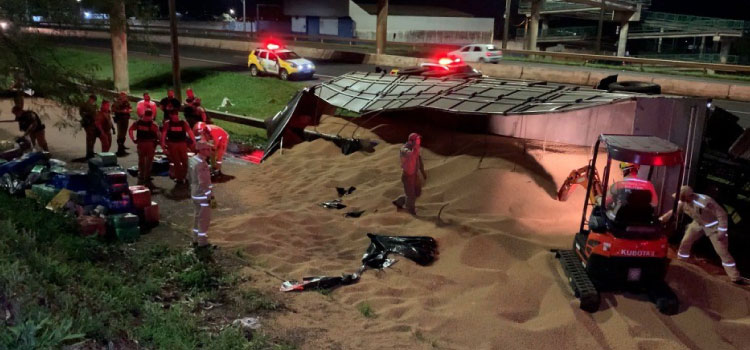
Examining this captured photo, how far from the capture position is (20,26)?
877 centimetres

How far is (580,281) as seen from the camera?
21.7 ft

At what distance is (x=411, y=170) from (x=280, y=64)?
58.5 ft

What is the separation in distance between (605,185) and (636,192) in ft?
1.81

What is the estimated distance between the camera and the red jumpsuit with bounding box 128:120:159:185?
1173 centimetres

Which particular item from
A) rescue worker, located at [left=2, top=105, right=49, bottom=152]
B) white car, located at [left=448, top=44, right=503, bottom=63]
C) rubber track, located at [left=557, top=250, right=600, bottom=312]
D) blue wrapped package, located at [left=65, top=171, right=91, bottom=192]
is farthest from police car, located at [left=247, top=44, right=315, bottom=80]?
rubber track, located at [left=557, top=250, right=600, bottom=312]

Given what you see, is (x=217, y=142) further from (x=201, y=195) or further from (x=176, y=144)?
(x=201, y=195)

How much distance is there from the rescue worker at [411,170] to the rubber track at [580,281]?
2682mm

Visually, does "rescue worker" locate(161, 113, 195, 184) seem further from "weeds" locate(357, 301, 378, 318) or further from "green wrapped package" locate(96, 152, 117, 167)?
"weeds" locate(357, 301, 378, 318)

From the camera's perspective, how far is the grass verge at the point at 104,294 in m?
4.36

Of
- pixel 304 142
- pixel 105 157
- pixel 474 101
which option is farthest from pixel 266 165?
pixel 474 101

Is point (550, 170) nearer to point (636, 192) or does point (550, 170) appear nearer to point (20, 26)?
point (636, 192)

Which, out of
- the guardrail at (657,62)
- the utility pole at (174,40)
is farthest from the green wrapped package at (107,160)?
the guardrail at (657,62)

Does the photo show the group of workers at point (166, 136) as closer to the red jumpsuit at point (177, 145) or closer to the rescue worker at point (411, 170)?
the red jumpsuit at point (177, 145)

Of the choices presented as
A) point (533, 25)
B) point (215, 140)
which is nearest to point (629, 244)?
point (215, 140)
